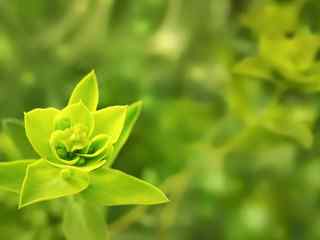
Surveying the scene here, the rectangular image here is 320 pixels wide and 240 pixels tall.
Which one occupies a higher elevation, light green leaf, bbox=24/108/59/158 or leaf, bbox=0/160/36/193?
light green leaf, bbox=24/108/59/158

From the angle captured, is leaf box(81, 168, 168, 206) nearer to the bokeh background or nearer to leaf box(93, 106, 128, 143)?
leaf box(93, 106, 128, 143)

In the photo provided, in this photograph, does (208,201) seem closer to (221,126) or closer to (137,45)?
(221,126)

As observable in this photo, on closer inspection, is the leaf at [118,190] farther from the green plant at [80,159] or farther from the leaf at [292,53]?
the leaf at [292,53]

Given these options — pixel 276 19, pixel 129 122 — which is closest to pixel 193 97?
pixel 276 19

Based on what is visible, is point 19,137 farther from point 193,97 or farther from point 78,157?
point 193,97

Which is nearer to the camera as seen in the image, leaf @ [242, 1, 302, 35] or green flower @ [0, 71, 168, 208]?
green flower @ [0, 71, 168, 208]

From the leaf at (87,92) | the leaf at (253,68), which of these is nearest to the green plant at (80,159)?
the leaf at (87,92)

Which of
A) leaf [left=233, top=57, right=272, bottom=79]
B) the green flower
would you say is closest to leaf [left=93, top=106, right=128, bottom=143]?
the green flower
